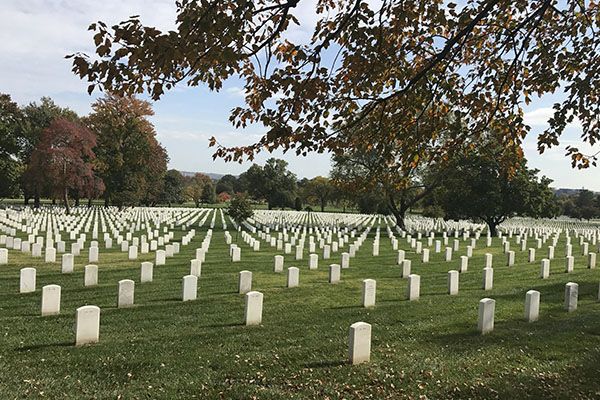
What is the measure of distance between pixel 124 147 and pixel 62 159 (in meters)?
13.0

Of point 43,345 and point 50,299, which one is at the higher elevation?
point 50,299

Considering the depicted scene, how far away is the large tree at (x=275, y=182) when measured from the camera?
87000mm

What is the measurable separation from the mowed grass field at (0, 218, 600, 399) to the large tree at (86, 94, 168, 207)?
4535cm

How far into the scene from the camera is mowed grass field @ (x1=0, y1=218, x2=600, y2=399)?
5805mm

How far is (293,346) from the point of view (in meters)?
7.40

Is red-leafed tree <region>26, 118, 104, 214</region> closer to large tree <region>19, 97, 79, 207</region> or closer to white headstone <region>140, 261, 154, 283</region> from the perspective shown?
large tree <region>19, 97, 79, 207</region>

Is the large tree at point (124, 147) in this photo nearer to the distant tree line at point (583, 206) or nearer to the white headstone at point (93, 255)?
the white headstone at point (93, 255)

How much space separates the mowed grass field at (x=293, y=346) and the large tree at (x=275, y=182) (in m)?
73.6

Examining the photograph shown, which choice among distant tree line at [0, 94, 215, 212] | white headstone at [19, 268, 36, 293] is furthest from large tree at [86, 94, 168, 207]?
white headstone at [19, 268, 36, 293]

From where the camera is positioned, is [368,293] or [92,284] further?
[92,284]

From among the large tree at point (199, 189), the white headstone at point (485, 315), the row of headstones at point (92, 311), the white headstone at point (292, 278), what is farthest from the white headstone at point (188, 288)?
the large tree at point (199, 189)

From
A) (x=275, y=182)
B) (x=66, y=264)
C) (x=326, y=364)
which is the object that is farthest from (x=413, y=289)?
(x=275, y=182)

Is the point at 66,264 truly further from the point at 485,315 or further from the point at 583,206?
the point at 583,206

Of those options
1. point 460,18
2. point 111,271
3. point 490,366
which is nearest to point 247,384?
point 490,366
